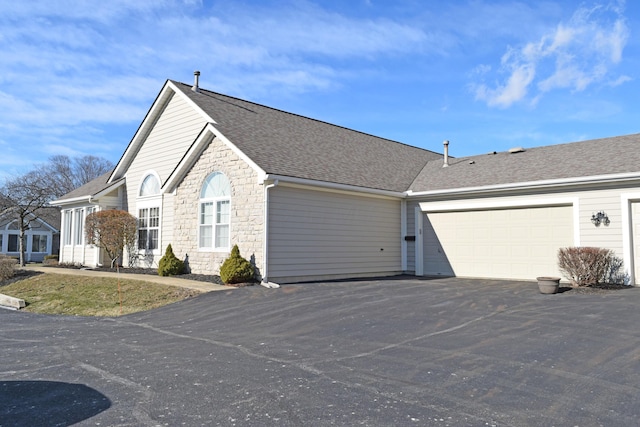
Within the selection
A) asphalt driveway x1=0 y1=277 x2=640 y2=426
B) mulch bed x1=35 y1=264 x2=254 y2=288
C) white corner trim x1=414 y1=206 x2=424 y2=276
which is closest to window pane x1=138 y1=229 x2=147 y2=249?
mulch bed x1=35 y1=264 x2=254 y2=288

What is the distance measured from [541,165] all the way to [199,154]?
11500 millimetres

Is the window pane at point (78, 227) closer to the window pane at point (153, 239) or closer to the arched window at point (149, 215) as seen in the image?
the arched window at point (149, 215)

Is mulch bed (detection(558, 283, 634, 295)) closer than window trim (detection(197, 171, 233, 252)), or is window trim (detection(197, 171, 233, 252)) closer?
mulch bed (detection(558, 283, 634, 295))

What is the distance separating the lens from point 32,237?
39.4m

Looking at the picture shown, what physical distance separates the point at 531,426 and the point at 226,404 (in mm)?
2895

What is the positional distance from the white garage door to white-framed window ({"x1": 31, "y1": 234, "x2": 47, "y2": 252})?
35052 mm

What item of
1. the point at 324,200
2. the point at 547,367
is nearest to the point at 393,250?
the point at 324,200

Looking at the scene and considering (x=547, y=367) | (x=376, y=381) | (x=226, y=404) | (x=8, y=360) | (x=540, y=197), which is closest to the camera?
(x=226, y=404)

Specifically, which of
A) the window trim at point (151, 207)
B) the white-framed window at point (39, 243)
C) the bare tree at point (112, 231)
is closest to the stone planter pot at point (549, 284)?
the window trim at point (151, 207)

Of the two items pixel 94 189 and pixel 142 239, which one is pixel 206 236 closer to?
pixel 142 239

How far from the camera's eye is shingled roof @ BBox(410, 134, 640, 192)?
14.2 meters

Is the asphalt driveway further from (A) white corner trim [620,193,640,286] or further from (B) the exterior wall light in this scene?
(B) the exterior wall light

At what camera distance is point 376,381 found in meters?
Result: 5.61

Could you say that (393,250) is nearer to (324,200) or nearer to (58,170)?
(324,200)
